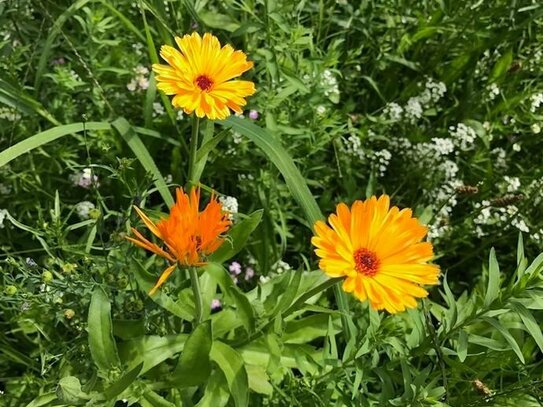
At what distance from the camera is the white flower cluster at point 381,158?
6.57 feet

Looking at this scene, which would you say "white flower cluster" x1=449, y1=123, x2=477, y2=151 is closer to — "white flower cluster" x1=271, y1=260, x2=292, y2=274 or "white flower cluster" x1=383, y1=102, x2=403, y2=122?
"white flower cluster" x1=383, y1=102, x2=403, y2=122

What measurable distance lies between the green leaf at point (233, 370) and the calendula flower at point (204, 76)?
1.65 feet

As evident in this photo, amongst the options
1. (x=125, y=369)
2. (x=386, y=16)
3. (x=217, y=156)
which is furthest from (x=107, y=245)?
(x=386, y=16)

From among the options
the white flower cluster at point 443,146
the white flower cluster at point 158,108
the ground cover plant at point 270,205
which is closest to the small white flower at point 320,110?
the ground cover plant at point 270,205

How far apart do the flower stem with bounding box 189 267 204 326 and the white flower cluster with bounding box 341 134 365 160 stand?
2.67 ft

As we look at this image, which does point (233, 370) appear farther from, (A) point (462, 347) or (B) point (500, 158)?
(B) point (500, 158)

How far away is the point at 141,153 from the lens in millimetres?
1724

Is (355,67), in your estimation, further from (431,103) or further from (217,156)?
(217,156)

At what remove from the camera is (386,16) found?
222cm

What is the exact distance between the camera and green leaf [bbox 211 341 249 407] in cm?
137

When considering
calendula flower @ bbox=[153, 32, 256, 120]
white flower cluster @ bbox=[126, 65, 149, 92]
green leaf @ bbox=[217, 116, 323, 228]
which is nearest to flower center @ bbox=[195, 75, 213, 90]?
calendula flower @ bbox=[153, 32, 256, 120]

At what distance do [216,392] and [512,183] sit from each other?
108cm

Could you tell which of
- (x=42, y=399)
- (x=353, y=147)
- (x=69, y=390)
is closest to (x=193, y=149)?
(x=69, y=390)

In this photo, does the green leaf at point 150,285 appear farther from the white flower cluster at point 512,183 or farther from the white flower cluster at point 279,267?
the white flower cluster at point 512,183
